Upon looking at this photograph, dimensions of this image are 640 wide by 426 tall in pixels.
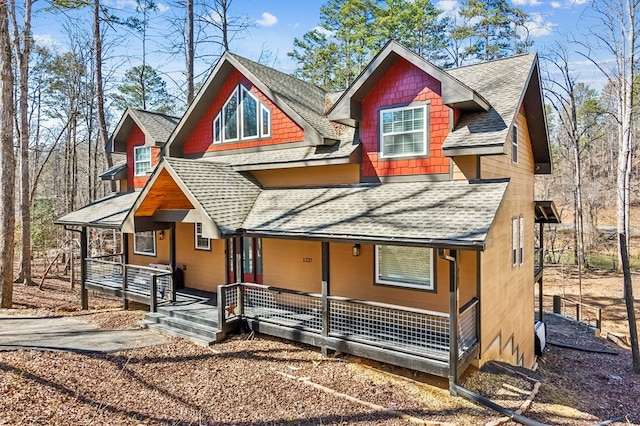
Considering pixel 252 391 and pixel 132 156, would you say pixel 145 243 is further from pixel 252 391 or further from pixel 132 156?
pixel 252 391

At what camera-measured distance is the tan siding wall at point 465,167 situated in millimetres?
8984

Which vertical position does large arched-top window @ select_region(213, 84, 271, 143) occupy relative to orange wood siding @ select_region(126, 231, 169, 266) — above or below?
above

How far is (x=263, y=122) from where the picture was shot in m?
Answer: 12.5

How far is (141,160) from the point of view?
16.1 meters

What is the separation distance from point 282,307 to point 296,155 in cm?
421

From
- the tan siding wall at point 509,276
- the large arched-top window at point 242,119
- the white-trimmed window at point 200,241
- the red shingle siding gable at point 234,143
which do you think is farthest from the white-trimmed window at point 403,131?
the white-trimmed window at point 200,241

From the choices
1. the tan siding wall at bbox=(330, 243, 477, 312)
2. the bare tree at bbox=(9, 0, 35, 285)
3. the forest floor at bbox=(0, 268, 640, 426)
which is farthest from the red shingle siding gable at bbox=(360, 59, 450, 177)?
the bare tree at bbox=(9, 0, 35, 285)

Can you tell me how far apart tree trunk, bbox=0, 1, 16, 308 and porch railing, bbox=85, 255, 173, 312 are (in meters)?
2.25

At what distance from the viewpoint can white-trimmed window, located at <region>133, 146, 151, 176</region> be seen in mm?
15859

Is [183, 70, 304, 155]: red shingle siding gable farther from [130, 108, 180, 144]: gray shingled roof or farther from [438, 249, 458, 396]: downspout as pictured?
[438, 249, 458, 396]: downspout

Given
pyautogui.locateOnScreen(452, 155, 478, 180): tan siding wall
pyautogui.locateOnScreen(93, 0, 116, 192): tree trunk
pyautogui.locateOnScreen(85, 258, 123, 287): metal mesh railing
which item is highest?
pyautogui.locateOnScreen(93, 0, 116, 192): tree trunk

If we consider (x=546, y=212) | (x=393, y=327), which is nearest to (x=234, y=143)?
(x=393, y=327)

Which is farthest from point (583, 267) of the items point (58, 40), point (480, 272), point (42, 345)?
point (58, 40)

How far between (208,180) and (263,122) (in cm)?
279
